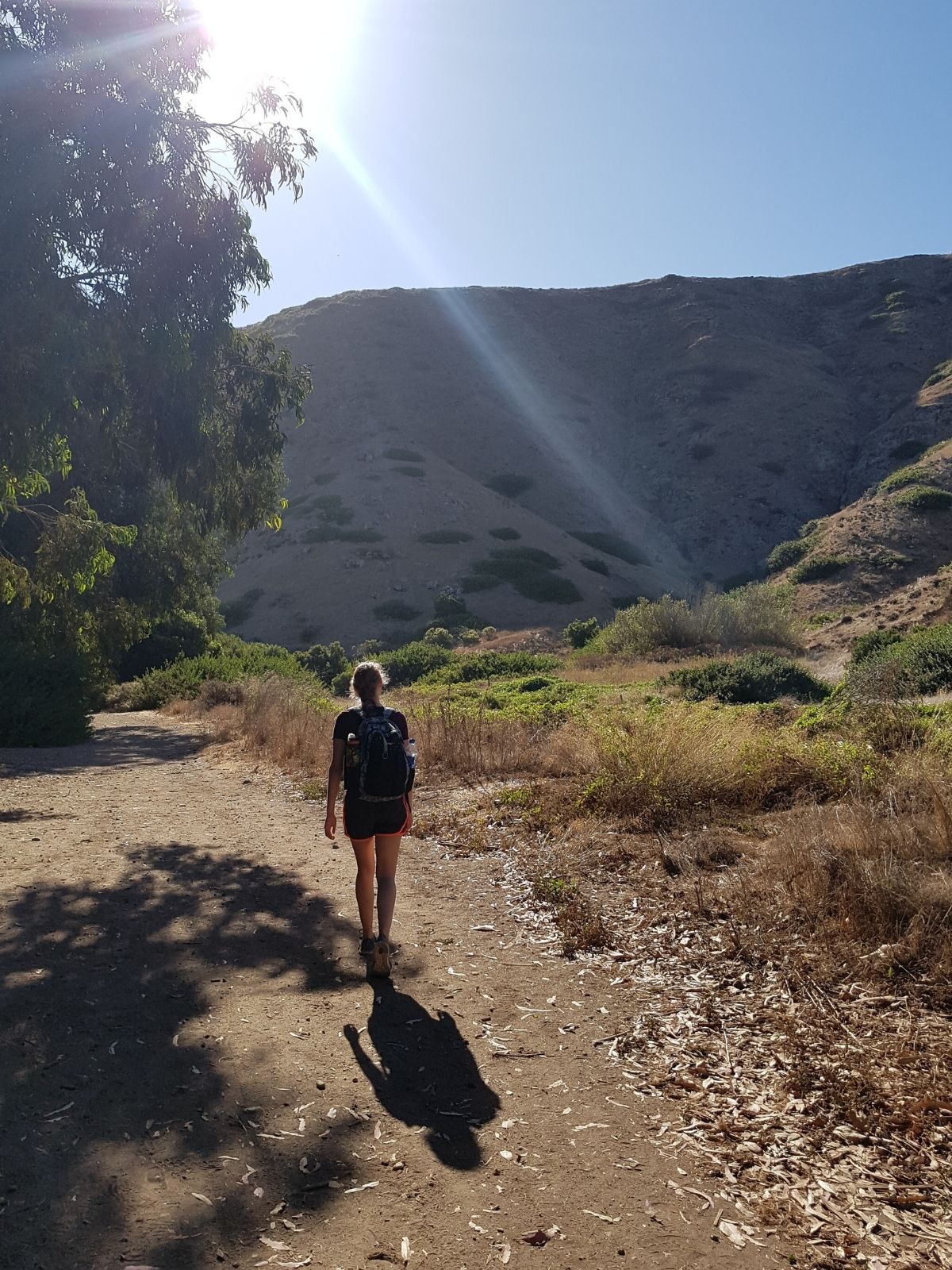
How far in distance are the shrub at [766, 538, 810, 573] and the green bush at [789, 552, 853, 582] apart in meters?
3.56

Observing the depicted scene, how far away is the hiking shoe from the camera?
4.93m

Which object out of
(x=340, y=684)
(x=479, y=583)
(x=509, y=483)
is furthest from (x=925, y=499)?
Answer: (x=340, y=684)

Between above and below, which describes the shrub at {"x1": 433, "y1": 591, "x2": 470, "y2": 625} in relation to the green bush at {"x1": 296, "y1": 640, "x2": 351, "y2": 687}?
above

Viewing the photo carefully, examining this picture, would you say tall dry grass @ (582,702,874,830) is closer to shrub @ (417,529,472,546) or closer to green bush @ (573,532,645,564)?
shrub @ (417,529,472,546)

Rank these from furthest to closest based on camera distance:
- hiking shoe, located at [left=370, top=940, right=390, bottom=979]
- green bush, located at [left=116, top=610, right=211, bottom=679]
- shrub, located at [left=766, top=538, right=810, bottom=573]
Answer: shrub, located at [left=766, top=538, right=810, bottom=573] < green bush, located at [left=116, top=610, right=211, bottom=679] < hiking shoe, located at [left=370, top=940, right=390, bottom=979]

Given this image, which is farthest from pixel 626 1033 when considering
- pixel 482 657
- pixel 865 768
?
pixel 482 657

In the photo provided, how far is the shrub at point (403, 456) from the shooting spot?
56906 mm

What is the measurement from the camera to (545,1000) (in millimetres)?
4703

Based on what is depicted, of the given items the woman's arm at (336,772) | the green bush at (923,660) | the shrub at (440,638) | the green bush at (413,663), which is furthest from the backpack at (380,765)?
the shrub at (440,638)

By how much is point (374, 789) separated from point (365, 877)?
57cm

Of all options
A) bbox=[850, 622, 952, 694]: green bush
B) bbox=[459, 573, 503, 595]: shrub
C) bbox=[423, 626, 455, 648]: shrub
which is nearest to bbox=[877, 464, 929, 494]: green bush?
bbox=[459, 573, 503, 595]: shrub

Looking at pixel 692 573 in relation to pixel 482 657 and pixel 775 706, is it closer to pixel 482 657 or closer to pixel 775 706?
pixel 482 657

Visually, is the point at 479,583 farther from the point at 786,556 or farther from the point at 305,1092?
the point at 305,1092

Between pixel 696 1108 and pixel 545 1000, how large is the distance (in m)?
1.21
